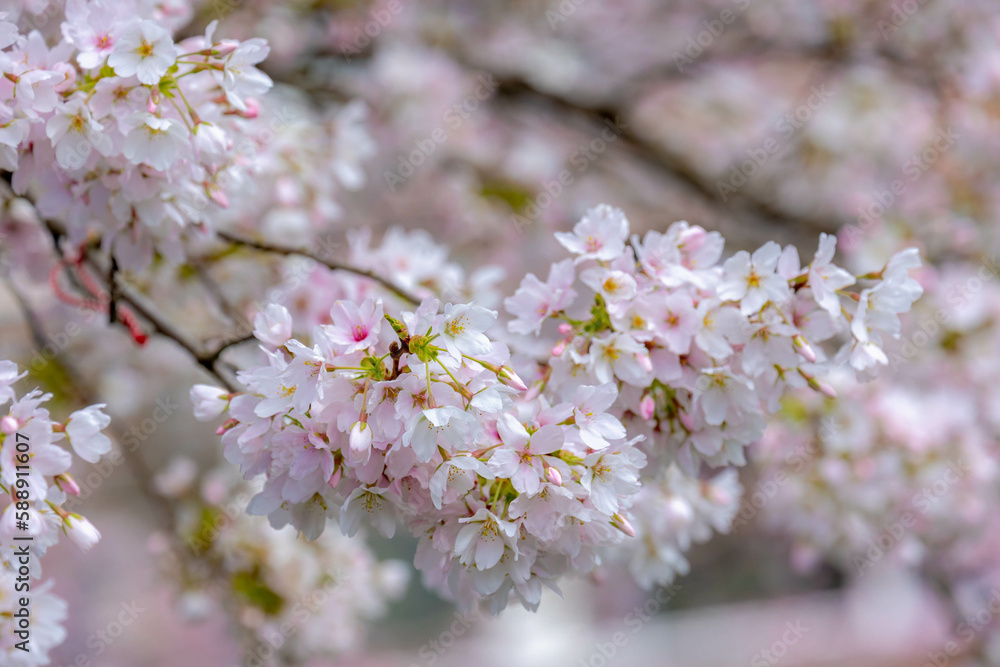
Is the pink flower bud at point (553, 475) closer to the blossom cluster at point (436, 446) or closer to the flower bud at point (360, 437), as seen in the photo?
the blossom cluster at point (436, 446)

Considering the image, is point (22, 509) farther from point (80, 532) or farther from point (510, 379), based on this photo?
point (510, 379)

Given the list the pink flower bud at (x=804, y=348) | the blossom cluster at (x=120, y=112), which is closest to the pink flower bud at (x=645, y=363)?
the pink flower bud at (x=804, y=348)

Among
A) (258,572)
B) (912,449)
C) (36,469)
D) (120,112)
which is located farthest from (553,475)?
(912,449)

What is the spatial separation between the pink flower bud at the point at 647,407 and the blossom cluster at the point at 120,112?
2.38 feet

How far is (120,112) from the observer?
1.02 m

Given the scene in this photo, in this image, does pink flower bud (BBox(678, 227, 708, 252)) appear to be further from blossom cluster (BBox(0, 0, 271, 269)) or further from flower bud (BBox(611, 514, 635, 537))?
blossom cluster (BBox(0, 0, 271, 269))

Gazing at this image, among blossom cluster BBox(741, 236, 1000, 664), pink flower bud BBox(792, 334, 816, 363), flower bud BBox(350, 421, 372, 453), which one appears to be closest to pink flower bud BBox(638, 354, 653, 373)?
pink flower bud BBox(792, 334, 816, 363)

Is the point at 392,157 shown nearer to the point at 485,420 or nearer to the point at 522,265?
the point at 522,265

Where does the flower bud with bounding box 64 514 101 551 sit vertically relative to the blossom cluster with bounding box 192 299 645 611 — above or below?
below

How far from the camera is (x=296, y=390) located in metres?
0.84

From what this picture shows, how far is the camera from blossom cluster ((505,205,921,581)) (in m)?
1.00

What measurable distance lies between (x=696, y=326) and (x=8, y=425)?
2.94 feet

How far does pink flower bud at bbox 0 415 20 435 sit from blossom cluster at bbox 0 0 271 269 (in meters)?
0.36

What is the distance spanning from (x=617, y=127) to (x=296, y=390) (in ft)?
7.54
